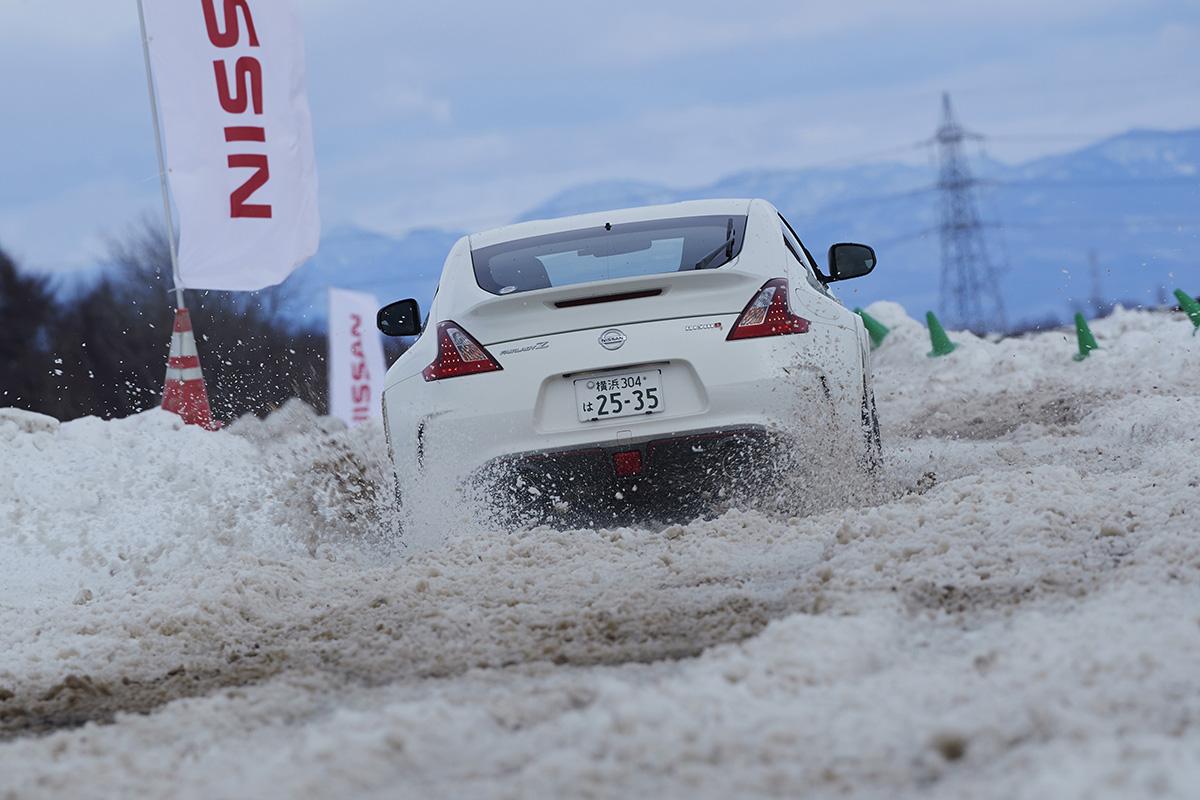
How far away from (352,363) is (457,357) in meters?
21.6

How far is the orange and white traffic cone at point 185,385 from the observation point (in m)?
12.3

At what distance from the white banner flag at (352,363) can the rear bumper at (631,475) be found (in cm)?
1990

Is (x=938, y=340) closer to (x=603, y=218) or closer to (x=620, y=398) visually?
(x=603, y=218)

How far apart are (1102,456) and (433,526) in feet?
11.6

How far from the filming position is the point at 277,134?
43.4 ft

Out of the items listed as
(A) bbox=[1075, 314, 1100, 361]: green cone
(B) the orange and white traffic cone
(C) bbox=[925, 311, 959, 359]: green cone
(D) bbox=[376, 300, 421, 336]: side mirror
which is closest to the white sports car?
(D) bbox=[376, 300, 421, 336]: side mirror

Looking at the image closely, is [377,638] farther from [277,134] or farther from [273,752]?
[277,134]

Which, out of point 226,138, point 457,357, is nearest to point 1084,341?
point 226,138

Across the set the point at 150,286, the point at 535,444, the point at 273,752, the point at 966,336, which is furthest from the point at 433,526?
the point at 150,286

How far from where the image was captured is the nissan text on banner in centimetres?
1295

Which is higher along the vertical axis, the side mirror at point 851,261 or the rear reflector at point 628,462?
the side mirror at point 851,261

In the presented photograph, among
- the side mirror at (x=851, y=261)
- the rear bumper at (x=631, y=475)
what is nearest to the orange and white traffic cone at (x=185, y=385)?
the side mirror at (x=851, y=261)

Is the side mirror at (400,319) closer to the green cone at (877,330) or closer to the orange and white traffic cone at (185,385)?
the orange and white traffic cone at (185,385)

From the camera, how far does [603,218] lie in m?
7.51
